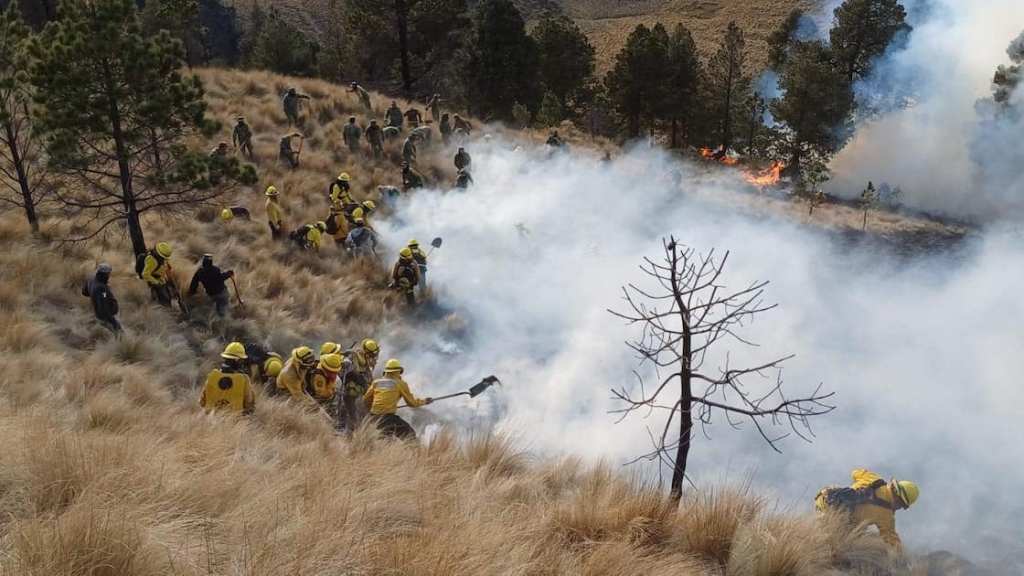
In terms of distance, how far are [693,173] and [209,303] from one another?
1863 centimetres

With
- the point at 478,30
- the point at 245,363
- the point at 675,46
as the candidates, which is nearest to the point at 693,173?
the point at 675,46

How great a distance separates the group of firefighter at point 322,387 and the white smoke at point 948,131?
22.6m

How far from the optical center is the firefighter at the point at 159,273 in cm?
1026

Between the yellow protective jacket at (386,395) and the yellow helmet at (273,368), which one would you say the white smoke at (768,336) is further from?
the yellow helmet at (273,368)

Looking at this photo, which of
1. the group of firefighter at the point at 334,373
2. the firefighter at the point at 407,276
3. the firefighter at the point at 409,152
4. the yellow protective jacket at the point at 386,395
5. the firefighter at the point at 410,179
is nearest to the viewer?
the group of firefighter at the point at 334,373

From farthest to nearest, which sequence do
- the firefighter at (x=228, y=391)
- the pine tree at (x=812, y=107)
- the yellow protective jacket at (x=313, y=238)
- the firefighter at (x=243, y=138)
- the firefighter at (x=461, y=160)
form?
the pine tree at (x=812, y=107) < the firefighter at (x=461, y=160) < the firefighter at (x=243, y=138) < the yellow protective jacket at (x=313, y=238) < the firefighter at (x=228, y=391)

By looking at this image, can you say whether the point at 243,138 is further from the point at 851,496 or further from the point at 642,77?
the point at 642,77

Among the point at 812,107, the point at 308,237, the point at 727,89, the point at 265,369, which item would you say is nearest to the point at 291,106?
the point at 308,237

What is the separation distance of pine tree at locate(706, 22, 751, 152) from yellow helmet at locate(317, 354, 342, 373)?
2785cm

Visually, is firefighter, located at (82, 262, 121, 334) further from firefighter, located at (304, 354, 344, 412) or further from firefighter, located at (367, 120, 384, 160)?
firefighter, located at (367, 120, 384, 160)

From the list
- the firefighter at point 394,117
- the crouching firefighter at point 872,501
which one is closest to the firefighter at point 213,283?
the crouching firefighter at point 872,501

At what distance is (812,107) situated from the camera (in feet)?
82.8

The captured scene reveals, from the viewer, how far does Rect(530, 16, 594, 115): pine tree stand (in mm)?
32781

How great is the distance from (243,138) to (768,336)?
12983 millimetres
